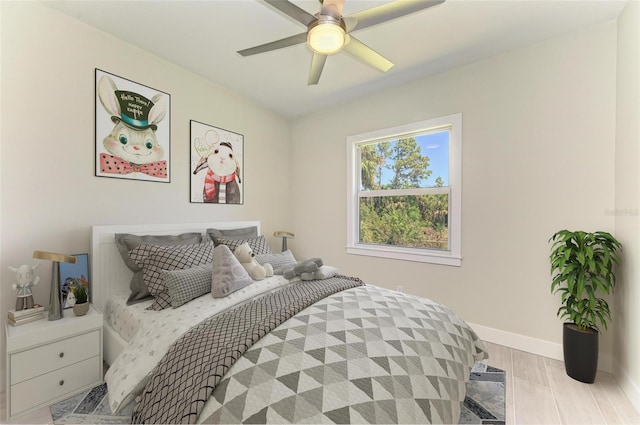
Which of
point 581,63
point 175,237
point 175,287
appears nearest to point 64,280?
point 175,237

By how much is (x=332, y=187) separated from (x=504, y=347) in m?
2.47

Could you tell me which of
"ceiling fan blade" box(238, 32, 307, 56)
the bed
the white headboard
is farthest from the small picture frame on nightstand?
"ceiling fan blade" box(238, 32, 307, 56)

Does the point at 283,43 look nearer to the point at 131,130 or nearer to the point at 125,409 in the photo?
the point at 131,130

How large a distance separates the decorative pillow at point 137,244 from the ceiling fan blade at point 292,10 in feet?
6.20

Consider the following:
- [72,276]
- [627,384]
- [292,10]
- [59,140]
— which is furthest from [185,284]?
[627,384]

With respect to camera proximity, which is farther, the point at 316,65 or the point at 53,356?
the point at 316,65

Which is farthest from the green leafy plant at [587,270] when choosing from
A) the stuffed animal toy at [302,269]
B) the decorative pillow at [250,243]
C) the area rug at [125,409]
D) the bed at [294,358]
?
the decorative pillow at [250,243]

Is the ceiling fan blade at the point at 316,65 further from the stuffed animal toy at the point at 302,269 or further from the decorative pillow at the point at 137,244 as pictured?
the decorative pillow at the point at 137,244

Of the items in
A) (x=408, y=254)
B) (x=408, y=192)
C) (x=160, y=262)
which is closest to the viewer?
(x=160, y=262)

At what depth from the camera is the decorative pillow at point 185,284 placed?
5.86 ft

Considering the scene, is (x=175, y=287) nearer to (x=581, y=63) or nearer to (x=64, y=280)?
(x=64, y=280)

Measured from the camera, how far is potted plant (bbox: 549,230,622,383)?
1.90 meters

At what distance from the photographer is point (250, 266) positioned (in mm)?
2225

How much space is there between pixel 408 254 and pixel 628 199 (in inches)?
67.8
